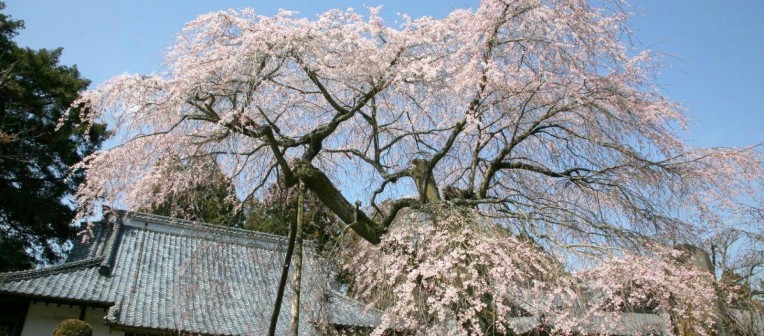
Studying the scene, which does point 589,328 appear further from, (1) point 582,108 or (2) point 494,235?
(1) point 582,108

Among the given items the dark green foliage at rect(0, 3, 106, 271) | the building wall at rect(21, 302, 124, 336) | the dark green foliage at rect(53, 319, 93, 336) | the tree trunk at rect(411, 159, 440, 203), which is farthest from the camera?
the dark green foliage at rect(0, 3, 106, 271)

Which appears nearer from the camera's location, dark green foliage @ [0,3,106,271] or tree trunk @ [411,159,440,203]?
tree trunk @ [411,159,440,203]

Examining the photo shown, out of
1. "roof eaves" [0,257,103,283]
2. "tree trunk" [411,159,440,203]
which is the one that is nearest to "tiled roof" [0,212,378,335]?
"roof eaves" [0,257,103,283]

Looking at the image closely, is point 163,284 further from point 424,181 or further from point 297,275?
point 297,275

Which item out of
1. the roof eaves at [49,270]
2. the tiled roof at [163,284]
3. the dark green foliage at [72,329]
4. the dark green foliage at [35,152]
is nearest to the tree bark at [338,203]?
the tiled roof at [163,284]

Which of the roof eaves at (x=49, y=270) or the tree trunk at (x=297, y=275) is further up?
the roof eaves at (x=49, y=270)

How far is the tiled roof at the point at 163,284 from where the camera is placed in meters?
10.7

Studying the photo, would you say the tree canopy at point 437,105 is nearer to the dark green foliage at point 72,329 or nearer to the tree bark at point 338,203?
the tree bark at point 338,203

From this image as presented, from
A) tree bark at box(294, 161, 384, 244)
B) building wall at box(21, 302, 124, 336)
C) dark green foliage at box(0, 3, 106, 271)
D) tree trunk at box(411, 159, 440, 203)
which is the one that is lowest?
building wall at box(21, 302, 124, 336)

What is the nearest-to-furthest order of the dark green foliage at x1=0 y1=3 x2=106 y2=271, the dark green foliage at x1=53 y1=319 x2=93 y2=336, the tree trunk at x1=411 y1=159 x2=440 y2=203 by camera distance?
1. the tree trunk at x1=411 y1=159 x2=440 y2=203
2. the dark green foliage at x1=53 y1=319 x2=93 y2=336
3. the dark green foliage at x1=0 y1=3 x2=106 y2=271

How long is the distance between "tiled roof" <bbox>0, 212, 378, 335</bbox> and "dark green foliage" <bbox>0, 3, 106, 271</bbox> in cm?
497

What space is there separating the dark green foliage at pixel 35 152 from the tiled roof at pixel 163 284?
497 cm

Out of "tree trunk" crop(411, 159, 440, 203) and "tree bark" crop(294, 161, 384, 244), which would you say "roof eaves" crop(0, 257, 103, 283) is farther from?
"tree trunk" crop(411, 159, 440, 203)

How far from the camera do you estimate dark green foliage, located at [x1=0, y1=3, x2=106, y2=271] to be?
18734 millimetres
